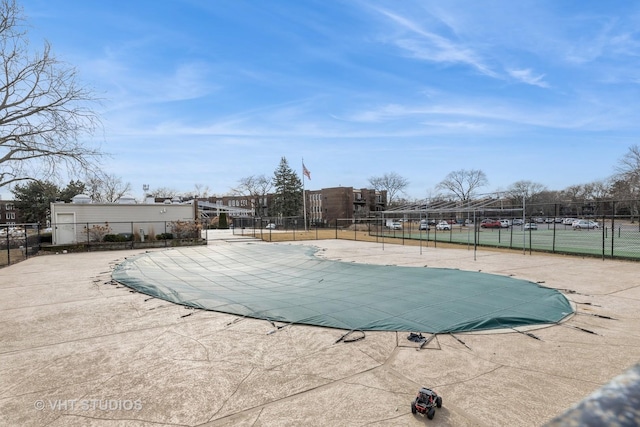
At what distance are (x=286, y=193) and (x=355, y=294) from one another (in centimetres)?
5244

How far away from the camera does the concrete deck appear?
316cm

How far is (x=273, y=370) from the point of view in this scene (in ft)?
13.1

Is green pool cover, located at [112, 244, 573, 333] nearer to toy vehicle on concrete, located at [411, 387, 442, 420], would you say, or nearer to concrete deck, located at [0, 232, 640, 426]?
concrete deck, located at [0, 232, 640, 426]

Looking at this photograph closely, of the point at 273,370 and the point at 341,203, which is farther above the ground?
the point at 341,203

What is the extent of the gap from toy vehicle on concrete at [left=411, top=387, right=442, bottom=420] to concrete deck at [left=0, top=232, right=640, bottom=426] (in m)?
0.06

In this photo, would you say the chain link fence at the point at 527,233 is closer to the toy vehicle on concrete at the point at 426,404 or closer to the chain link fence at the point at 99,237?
the chain link fence at the point at 99,237

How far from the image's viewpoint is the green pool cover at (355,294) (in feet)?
18.4

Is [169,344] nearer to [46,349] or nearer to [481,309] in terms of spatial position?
[46,349]

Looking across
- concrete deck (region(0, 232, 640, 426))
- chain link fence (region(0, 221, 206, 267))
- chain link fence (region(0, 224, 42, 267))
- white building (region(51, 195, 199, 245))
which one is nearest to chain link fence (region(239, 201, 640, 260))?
chain link fence (region(0, 221, 206, 267))

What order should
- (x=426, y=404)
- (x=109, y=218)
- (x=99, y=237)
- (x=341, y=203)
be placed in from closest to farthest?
(x=426, y=404)
(x=99, y=237)
(x=109, y=218)
(x=341, y=203)

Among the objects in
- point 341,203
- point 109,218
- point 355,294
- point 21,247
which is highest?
point 341,203

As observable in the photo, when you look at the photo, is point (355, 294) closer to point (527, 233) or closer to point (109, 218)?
point (109, 218)

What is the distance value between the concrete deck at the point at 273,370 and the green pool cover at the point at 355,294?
42cm

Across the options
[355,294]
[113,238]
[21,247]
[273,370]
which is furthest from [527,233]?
[21,247]
